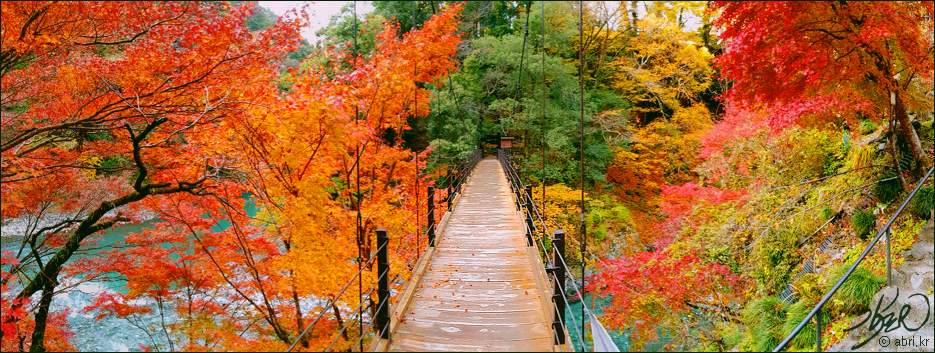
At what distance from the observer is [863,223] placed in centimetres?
590

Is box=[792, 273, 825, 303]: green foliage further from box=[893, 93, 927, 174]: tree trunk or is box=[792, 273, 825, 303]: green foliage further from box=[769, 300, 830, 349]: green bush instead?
box=[893, 93, 927, 174]: tree trunk

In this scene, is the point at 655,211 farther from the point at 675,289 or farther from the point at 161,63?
the point at 161,63

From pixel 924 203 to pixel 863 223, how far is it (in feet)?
3.03

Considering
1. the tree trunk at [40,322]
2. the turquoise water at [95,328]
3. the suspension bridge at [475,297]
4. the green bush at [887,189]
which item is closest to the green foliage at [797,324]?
the green bush at [887,189]

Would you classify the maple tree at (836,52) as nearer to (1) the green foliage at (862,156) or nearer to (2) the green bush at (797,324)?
(1) the green foliage at (862,156)

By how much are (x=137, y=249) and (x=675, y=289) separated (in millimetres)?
10698

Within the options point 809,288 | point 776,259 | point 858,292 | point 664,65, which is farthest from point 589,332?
point 664,65

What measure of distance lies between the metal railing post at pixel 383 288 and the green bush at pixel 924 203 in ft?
19.6

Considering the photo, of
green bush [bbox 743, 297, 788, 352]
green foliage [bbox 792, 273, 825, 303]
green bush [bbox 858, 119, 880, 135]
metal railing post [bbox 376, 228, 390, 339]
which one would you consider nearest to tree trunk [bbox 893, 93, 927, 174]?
green foliage [bbox 792, 273, 825, 303]

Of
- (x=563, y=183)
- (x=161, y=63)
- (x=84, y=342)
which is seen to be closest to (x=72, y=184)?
(x=161, y=63)

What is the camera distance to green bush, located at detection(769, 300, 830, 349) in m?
5.10

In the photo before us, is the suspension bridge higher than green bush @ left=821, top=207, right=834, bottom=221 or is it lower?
lower

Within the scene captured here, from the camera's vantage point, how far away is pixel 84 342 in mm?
11523

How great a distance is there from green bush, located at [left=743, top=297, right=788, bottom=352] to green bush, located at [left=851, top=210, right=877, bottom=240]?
1349 millimetres
